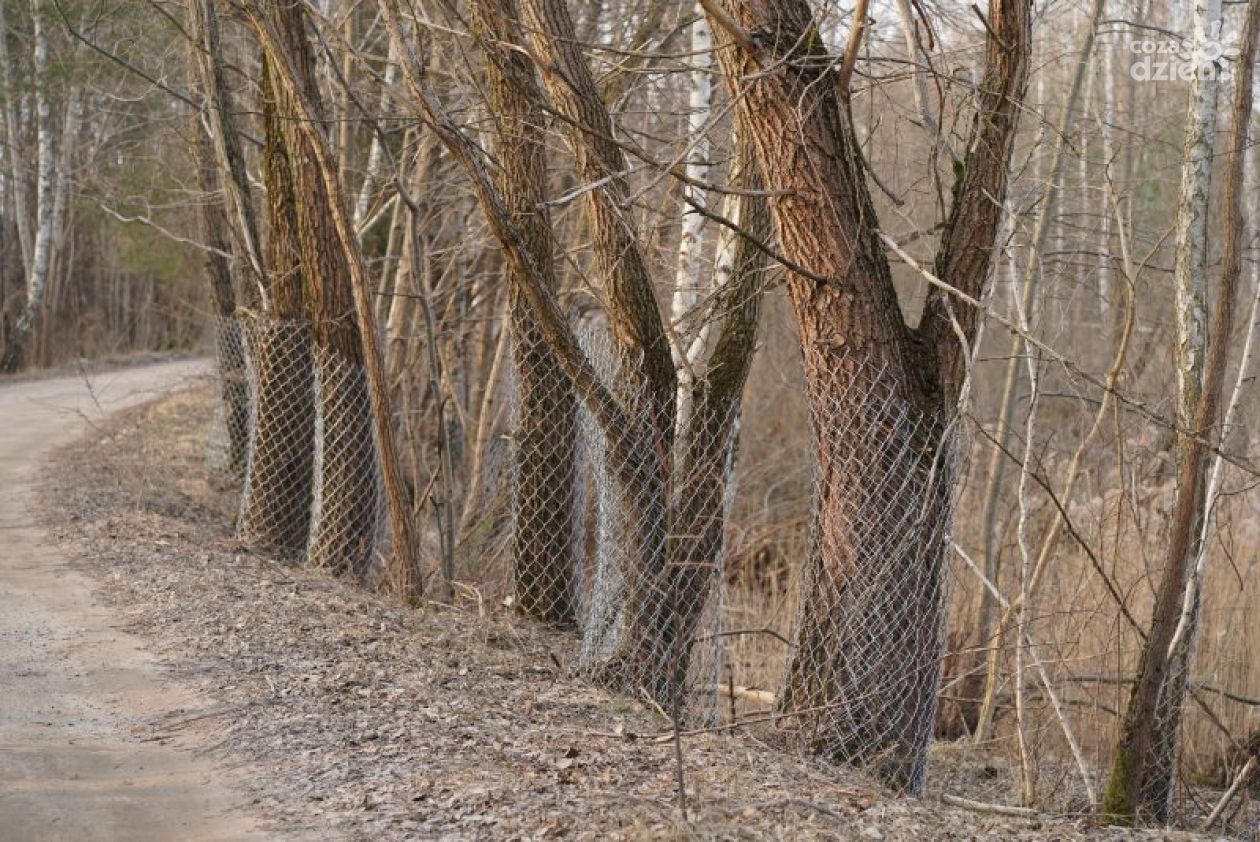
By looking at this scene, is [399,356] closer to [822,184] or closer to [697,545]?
[697,545]

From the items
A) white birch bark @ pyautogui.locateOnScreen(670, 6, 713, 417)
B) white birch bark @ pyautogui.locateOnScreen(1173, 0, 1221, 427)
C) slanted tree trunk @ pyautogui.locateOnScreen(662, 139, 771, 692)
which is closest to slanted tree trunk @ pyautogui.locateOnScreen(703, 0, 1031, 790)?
slanted tree trunk @ pyautogui.locateOnScreen(662, 139, 771, 692)

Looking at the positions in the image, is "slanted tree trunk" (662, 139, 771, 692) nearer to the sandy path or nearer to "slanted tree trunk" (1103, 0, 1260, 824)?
"slanted tree trunk" (1103, 0, 1260, 824)

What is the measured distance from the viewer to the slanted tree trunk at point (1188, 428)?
18.2 ft

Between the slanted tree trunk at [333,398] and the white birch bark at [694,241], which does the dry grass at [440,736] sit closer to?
the slanted tree trunk at [333,398]

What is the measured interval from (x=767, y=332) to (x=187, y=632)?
1006 centimetres

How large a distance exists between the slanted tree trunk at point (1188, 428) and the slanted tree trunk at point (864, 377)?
0.89 metres

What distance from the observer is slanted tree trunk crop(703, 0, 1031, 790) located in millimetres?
5453

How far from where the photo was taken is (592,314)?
1275 centimetres

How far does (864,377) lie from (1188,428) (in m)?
1.38

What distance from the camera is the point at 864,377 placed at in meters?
5.59

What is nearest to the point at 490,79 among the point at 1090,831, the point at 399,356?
Result: the point at 1090,831

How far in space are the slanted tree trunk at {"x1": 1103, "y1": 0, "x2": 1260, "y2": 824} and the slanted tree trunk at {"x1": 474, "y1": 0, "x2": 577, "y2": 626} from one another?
307 cm

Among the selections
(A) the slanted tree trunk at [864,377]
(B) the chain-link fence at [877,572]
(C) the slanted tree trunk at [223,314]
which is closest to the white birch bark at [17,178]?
(C) the slanted tree trunk at [223,314]

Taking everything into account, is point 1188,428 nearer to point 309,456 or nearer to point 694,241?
point 694,241
